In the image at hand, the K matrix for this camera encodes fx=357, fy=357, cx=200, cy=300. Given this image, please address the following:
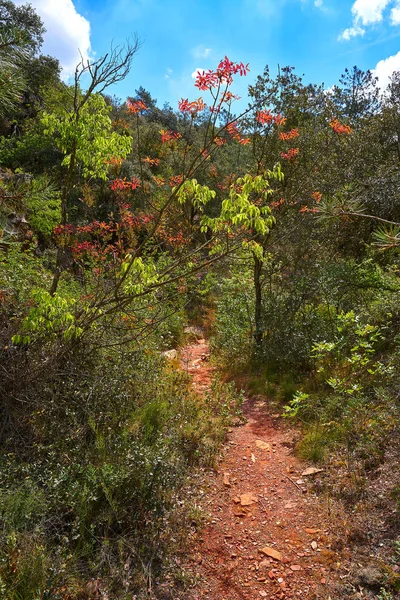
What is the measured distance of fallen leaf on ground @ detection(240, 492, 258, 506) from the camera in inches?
131

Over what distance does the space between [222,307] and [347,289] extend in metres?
2.75

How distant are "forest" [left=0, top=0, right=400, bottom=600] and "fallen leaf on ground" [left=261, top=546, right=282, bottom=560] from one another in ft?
0.97

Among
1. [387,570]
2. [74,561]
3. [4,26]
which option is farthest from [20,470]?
[4,26]

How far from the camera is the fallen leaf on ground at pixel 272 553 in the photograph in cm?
272

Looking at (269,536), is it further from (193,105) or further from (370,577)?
(193,105)

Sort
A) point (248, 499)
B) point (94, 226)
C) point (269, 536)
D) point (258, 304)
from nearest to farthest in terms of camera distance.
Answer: point (269, 536) → point (248, 499) → point (94, 226) → point (258, 304)

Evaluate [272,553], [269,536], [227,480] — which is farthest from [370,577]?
[227,480]

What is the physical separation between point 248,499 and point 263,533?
41cm

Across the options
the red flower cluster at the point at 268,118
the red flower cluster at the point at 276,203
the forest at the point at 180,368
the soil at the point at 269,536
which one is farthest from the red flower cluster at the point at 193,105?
the soil at the point at 269,536

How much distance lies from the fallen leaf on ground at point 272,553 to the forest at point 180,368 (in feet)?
0.97

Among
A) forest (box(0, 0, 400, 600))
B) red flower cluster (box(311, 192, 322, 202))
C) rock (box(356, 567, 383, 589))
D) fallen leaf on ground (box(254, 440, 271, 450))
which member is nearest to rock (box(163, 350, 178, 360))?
forest (box(0, 0, 400, 600))

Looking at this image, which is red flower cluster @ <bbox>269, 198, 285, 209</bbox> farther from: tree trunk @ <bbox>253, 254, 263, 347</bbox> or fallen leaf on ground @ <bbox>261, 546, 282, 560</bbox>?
fallen leaf on ground @ <bbox>261, 546, 282, 560</bbox>

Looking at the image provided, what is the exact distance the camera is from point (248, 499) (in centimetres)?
336

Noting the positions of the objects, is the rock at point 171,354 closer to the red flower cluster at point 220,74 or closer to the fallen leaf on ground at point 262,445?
the fallen leaf on ground at point 262,445
